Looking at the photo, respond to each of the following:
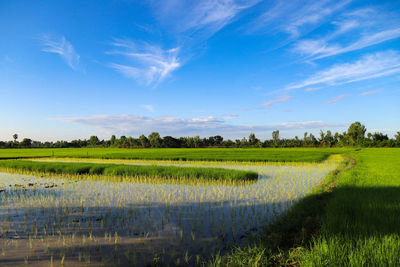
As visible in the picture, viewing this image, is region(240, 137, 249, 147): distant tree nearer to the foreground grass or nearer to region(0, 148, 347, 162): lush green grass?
region(0, 148, 347, 162): lush green grass

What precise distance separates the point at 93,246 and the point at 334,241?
468cm

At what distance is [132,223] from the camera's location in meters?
5.85

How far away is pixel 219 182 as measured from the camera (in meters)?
11.8

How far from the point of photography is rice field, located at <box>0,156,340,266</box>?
4254 mm

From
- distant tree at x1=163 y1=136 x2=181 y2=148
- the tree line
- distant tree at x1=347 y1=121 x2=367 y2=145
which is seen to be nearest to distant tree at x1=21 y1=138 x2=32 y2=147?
the tree line

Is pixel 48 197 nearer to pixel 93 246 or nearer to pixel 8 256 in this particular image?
pixel 8 256

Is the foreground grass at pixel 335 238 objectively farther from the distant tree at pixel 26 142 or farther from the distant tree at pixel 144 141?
the distant tree at pixel 26 142

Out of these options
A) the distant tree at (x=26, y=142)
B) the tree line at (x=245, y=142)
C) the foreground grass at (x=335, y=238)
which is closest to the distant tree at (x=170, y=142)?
the tree line at (x=245, y=142)

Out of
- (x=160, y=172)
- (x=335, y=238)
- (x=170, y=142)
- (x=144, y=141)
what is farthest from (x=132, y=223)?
(x=144, y=141)

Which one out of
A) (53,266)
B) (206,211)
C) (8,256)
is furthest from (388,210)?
(8,256)

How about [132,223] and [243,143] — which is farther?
[243,143]

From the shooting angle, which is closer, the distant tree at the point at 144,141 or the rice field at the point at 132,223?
the rice field at the point at 132,223

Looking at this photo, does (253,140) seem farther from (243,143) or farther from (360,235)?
(360,235)

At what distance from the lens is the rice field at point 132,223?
425 cm
